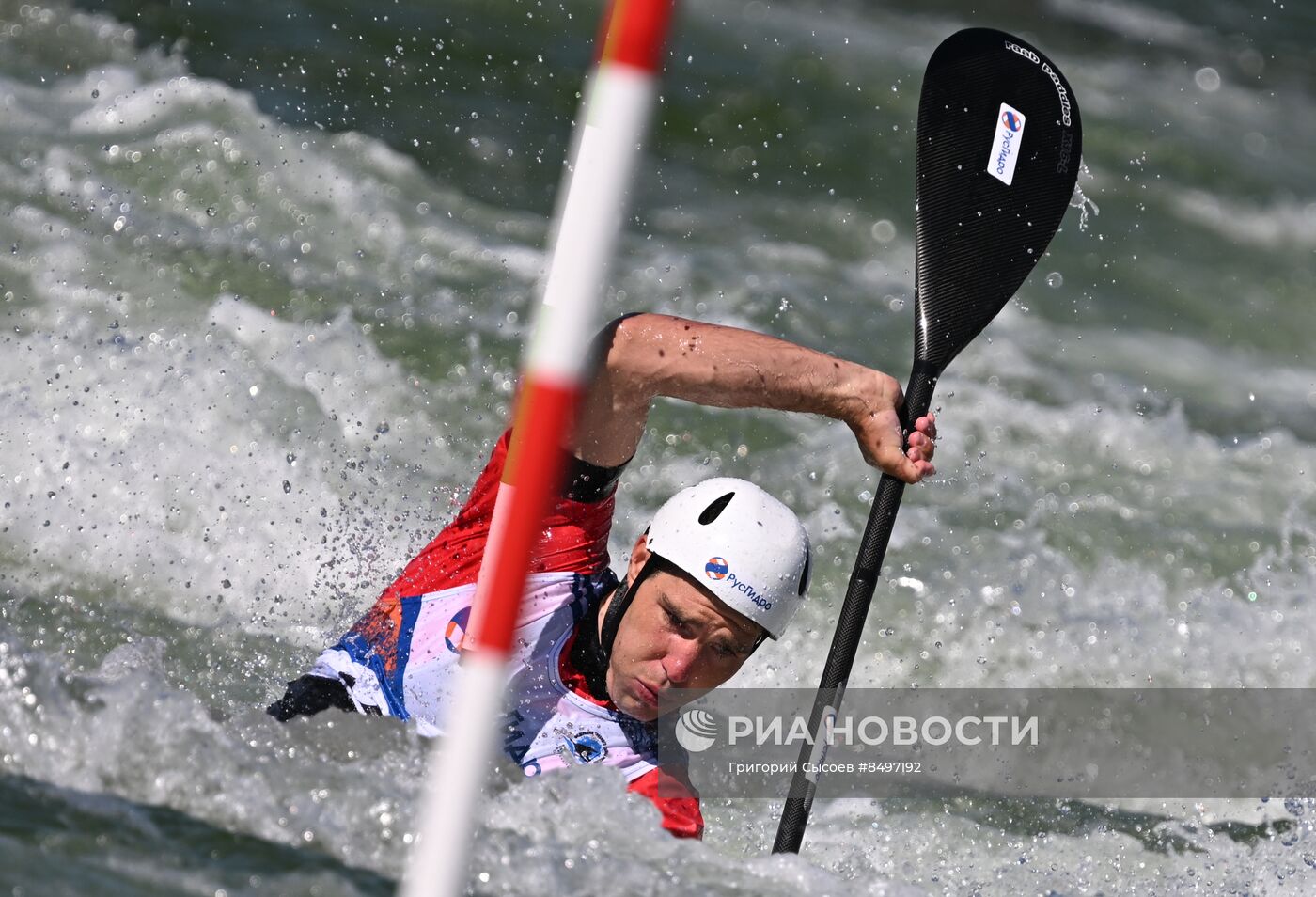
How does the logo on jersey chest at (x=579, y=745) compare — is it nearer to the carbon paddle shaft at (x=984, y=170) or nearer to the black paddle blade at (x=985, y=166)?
the carbon paddle shaft at (x=984, y=170)

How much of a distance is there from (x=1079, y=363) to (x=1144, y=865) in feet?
11.8

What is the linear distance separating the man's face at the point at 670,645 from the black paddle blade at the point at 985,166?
814 mm

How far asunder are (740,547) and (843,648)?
0.34 metres

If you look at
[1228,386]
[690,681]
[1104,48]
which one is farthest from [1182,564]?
[1104,48]

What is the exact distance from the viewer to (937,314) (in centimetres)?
321

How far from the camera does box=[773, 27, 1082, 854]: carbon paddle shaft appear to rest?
3262mm

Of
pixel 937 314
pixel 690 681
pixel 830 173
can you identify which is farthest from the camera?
pixel 830 173

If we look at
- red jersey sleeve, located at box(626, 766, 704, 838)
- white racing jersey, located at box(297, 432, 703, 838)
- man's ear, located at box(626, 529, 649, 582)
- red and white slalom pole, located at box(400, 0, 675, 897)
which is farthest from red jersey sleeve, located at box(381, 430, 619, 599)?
red and white slalom pole, located at box(400, 0, 675, 897)

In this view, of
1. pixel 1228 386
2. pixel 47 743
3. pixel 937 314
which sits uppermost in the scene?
pixel 937 314

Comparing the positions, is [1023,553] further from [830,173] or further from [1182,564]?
[830,173]

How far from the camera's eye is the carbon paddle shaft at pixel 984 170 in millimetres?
3262

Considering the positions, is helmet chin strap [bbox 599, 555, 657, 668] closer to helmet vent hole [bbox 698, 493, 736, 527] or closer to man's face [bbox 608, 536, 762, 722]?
man's face [bbox 608, 536, 762, 722]

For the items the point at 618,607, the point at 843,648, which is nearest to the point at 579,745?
the point at 618,607

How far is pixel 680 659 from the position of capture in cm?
288
